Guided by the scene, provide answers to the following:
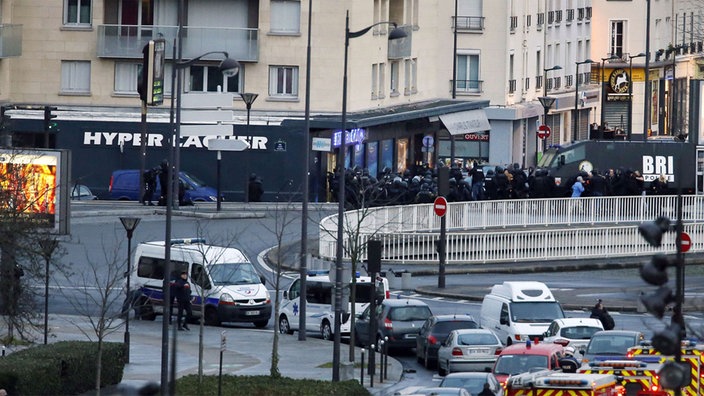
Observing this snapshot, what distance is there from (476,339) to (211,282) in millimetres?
7716

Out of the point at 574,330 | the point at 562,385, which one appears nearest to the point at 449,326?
the point at 574,330

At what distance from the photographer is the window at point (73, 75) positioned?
70.8m

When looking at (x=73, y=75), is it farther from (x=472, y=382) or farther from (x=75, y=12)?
(x=472, y=382)

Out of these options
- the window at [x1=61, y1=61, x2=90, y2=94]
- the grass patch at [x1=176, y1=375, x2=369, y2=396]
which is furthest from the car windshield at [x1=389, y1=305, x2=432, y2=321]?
the window at [x1=61, y1=61, x2=90, y2=94]

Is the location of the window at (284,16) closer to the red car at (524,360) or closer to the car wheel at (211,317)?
the car wheel at (211,317)

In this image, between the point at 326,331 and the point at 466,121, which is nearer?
the point at 326,331

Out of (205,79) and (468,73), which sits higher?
(468,73)

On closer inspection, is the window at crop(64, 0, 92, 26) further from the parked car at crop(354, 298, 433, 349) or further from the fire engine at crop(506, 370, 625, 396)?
the fire engine at crop(506, 370, 625, 396)

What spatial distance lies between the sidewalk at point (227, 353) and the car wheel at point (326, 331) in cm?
53

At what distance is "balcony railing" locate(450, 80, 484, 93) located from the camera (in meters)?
89.5

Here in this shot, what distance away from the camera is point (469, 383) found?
30.9 m

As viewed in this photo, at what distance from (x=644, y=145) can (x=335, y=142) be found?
1183cm

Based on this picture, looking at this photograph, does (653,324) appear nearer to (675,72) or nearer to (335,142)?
(335,142)

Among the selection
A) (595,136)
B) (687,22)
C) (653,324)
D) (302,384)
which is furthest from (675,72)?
(302,384)
